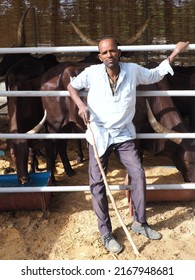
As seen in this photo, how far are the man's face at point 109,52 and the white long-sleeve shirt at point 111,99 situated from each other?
118 millimetres

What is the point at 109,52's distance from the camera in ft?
10.2

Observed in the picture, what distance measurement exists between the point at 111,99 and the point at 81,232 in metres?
1.42

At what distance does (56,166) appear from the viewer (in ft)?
18.4

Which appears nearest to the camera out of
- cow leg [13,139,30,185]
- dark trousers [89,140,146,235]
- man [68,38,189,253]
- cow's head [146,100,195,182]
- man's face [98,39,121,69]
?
man's face [98,39,121,69]

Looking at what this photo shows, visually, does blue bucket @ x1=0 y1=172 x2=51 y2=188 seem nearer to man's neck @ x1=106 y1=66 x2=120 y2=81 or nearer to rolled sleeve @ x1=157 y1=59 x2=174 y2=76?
man's neck @ x1=106 y1=66 x2=120 y2=81

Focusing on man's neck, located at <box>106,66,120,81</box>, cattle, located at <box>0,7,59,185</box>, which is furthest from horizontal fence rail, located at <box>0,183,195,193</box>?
man's neck, located at <box>106,66,120,81</box>

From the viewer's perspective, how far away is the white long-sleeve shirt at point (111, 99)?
10.6ft

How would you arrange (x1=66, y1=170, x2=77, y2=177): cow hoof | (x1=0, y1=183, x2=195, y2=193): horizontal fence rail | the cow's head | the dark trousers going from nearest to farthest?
the dark trousers → (x1=0, y1=183, x2=195, y2=193): horizontal fence rail → the cow's head → (x1=66, y1=170, x2=77, y2=177): cow hoof

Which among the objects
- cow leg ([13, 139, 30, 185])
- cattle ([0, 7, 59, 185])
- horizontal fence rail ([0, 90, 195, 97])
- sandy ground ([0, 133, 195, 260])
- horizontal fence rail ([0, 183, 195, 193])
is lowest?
sandy ground ([0, 133, 195, 260])

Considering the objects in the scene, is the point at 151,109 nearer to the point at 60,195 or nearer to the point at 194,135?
the point at 194,135

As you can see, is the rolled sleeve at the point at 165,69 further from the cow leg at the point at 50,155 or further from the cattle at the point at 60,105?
the cow leg at the point at 50,155

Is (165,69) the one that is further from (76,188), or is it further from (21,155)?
(21,155)

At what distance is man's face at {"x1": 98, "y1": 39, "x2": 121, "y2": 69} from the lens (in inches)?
122

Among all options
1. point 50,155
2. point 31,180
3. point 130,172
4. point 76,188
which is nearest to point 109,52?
point 130,172
